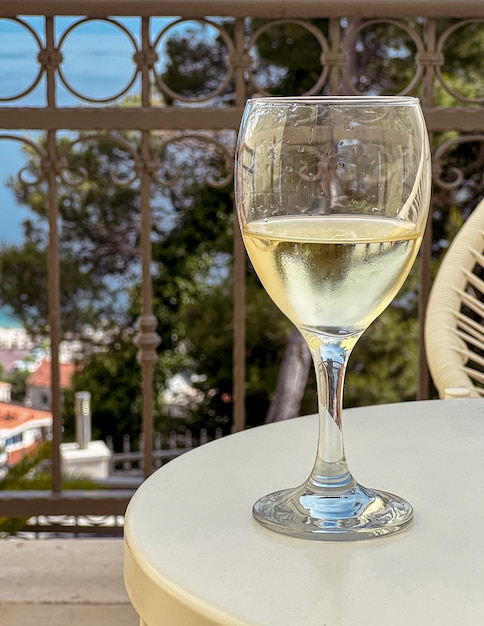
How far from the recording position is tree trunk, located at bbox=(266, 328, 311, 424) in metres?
11.4

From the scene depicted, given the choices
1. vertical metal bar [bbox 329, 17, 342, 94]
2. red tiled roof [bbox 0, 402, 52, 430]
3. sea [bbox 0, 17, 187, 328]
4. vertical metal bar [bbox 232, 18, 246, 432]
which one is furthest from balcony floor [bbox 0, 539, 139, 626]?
red tiled roof [bbox 0, 402, 52, 430]

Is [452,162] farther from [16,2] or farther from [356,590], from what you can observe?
[356,590]

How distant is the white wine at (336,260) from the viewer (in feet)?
1.18

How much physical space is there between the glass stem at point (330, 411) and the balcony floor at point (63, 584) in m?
0.92

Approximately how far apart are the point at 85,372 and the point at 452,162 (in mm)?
5480

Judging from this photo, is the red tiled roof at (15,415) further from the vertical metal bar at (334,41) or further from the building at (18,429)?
the vertical metal bar at (334,41)

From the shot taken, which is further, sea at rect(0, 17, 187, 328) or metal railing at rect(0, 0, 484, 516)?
sea at rect(0, 17, 187, 328)

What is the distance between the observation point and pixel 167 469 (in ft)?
1.51

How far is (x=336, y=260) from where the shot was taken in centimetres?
36

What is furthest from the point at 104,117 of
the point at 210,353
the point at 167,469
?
the point at 210,353

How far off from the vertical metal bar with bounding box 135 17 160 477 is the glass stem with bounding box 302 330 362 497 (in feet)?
3.09

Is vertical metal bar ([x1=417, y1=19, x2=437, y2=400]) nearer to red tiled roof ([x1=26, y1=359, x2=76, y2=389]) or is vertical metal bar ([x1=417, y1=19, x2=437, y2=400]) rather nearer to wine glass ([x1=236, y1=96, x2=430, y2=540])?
wine glass ([x1=236, y1=96, x2=430, y2=540])

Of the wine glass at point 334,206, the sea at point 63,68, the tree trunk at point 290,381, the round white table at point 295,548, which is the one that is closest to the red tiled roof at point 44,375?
the sea at point 63,68

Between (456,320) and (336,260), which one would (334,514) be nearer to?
(336,260)
